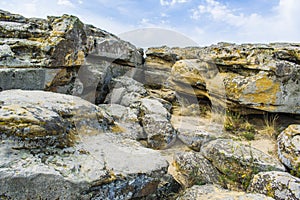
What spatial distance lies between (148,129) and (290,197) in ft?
12.3

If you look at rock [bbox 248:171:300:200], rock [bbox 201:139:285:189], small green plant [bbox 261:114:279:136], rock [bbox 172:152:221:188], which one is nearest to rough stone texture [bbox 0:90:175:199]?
rock [bbox 172:152:221:188]

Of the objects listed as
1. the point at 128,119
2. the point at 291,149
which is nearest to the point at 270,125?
the point at 291,149

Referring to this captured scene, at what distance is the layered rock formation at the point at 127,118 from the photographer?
2953 millimetres

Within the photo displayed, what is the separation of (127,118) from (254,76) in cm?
408

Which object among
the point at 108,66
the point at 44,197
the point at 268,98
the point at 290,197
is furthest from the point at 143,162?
the point at 108,66

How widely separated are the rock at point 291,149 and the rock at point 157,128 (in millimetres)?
2728

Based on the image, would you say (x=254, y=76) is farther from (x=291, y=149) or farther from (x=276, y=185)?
(x=276, y=185)

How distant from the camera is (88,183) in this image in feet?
9.30

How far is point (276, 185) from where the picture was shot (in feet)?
12.4

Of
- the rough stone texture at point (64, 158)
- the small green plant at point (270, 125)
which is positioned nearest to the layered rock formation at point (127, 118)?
the rough stone texture at point (64, 158)

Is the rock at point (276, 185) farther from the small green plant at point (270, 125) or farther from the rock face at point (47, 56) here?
the rock face at point (47, 56)

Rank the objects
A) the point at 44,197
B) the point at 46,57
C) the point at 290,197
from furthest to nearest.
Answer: the point at 46,57
the point at 290,197
the point at 44,197

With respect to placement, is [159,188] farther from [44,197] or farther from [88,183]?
[44,197]

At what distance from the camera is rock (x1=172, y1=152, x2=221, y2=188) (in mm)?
4425
